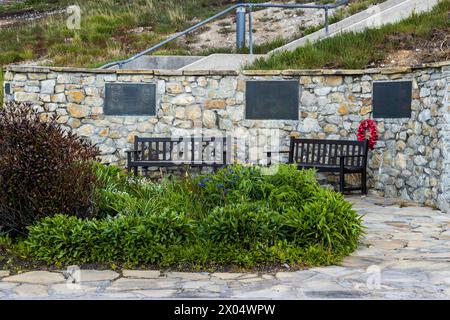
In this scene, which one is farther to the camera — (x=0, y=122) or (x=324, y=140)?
(x=324, y=140)

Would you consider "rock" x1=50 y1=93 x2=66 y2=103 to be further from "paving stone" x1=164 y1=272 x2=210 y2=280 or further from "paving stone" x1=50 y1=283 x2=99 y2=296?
"paving stone" x1=50 y1=283 x2=99 y2=296

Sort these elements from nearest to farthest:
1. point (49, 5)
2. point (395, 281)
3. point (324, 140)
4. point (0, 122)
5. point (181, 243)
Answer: point (395, 281), point (181, 243), point (0, 122), point (324, 140), point (49, 5)

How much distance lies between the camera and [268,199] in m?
7.01

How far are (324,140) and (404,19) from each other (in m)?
3.55

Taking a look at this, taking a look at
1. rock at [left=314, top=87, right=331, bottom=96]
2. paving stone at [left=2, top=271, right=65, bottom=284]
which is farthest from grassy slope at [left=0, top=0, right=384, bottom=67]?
paving stone at [left=2, top=271, right=65, bottom=284]

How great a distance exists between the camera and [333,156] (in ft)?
34.5

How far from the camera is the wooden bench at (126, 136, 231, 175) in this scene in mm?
10344

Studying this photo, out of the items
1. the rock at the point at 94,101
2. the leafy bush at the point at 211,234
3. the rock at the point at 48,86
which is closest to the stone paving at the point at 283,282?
the leafy bush at the point at 211,234

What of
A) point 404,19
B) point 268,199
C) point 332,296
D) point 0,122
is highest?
point 404,19

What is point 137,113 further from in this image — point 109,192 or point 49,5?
point 49,5

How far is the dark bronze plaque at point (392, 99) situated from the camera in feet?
32.8

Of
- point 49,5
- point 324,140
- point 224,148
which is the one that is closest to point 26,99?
point 224,148

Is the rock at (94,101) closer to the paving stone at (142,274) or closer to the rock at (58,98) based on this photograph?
the rock at (58,98)

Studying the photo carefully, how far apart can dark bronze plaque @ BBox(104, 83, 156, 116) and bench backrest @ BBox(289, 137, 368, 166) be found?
2.44m
